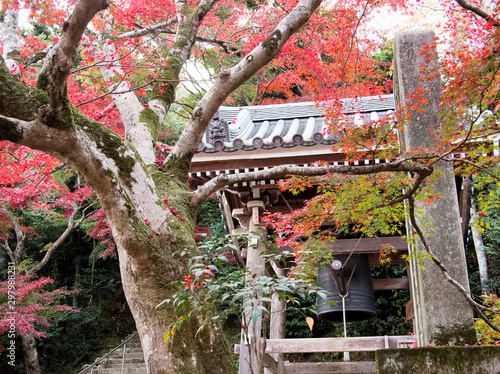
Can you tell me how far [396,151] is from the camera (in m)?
3.38

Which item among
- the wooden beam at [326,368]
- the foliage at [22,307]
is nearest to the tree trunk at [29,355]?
the foliage at [22,307]

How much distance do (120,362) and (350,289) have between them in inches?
334

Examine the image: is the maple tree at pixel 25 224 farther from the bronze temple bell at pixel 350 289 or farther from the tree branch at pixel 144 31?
the bronze temple bell at pixel 350 289

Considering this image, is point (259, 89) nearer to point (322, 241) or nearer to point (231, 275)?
point (322, 241)

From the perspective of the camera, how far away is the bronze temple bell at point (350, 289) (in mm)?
5535

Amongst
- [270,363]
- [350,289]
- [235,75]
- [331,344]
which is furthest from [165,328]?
[350,289]

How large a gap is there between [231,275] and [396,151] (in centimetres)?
195

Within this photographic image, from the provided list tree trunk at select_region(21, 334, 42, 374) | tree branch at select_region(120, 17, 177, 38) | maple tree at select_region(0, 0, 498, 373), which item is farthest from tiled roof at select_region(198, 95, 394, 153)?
tree trunk at select_region(21, 334, 42, 374)

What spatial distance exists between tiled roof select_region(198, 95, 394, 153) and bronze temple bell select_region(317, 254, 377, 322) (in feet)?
6.05

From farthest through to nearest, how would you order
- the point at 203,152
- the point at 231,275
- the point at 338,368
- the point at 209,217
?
1. the point at 209,217
2. the point at 338,368
3. the point at 203,152
4. the point at 231,275

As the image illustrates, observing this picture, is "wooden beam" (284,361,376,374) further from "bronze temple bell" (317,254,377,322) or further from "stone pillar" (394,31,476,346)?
"stone pillar" (394,31,476,346)

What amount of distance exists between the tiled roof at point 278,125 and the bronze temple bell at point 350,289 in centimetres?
184

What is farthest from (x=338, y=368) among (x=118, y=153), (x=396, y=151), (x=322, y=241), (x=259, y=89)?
(x=259, y=89)

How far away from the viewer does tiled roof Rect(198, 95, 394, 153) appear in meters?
5.02
